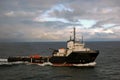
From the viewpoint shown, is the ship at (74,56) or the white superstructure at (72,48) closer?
the ship at (74,56)

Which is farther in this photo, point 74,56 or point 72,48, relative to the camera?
point 72,48

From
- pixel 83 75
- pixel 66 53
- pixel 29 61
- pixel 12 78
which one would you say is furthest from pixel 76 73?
pixel 29 61

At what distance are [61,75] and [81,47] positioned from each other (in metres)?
14.9

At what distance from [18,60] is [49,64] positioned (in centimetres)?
1181

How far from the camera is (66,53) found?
69.1m

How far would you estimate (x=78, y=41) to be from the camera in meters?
71.3

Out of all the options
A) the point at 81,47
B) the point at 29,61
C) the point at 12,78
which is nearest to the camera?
the point at 12,78

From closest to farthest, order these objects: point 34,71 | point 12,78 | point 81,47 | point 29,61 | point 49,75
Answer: point 12,78, point 49,75, point 34,71, point 81,47, point 29,61

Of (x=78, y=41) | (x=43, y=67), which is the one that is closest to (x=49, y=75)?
(x=43, y=67)

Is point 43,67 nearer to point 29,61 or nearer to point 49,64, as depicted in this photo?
point 49,64

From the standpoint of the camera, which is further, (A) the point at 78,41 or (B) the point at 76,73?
(A) the point at 78,41

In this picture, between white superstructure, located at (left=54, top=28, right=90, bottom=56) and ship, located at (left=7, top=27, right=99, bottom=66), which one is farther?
white superstructure, located at (left=54, top=28, right=90, bottom=56)

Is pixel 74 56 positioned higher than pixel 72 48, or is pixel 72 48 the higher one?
pixel 72 48

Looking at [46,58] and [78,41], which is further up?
[78,41]
